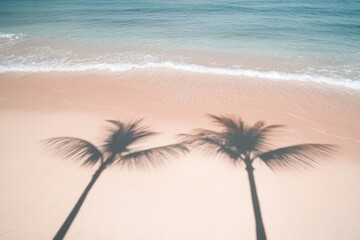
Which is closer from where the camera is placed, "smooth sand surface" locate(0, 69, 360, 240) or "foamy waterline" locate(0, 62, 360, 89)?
"smooth sand surface" locate(0, 69, 360, 240)

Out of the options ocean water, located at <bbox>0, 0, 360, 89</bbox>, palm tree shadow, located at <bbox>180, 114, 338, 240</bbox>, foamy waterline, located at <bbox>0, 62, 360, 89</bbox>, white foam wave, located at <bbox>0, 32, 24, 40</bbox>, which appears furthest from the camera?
white foam wave, located at <bbox>0, 32, 24, 40</bbox>

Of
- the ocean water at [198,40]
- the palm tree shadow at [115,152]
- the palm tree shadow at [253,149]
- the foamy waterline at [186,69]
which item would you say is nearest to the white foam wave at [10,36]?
the ocean water at [198,40]

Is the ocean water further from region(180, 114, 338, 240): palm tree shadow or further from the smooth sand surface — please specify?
region(180, 114, 338, 240): palm tree shadow

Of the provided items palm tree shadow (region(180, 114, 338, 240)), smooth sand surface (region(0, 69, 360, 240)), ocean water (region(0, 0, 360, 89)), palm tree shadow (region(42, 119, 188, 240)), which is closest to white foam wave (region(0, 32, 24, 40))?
ocean water (region(0, 0, 360, 89))

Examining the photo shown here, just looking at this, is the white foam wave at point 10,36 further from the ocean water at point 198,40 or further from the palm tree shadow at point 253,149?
the palm tree shadow at point 253,149

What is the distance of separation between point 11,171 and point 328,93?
12.9 m

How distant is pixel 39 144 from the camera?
24.8 ft

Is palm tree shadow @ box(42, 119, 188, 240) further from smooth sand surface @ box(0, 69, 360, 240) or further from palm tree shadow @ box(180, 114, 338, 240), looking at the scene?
palm tree shadow @ box(180, 114, 338, 240)

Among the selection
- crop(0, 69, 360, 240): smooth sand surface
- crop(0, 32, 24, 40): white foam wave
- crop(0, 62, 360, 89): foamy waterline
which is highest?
crop(0, 32, 24, 40): white foam wave

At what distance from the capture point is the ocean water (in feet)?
47.5

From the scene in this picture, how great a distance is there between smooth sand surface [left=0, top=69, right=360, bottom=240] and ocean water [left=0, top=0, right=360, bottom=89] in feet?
15.0

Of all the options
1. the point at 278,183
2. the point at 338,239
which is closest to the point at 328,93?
A: the point at 278,183

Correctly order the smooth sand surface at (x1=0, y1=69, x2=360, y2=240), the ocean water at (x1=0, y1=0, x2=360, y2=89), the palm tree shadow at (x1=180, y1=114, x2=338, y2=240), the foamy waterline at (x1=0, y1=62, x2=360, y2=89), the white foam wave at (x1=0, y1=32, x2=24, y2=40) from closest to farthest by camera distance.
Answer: the smooth sand surface at (x1=0, y1=69, x2=360, y2=240), the palm tree shadow at (x1=180, y1=114, x2=338, y2=240), the foamy waterline at (x1=0, y1=62, x2=360, y2=89), the ocean water at (x1=0, y1=0, x2=360, y2=89), the white foam wave at (x1=0, y1=32, x2=24, y2=40)

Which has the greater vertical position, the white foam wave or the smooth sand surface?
the white foam wave
